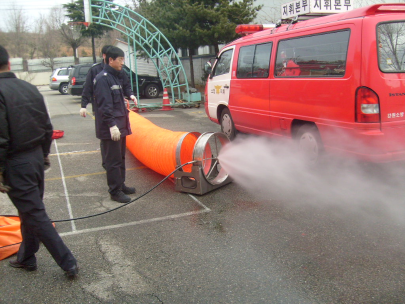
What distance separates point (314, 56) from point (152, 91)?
14.7 m

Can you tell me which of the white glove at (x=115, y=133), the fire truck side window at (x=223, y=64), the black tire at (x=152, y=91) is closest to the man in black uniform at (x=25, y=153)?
the white glove at (x=115, y=133)

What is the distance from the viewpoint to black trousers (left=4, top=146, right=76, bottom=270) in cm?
274

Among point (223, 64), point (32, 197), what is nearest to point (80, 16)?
point (223, 64)

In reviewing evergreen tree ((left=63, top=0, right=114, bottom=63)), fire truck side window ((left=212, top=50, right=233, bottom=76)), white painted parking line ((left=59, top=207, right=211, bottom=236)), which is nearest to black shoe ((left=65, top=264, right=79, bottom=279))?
white painted parking line ((left=59, top=207, right=211, bottom=236))

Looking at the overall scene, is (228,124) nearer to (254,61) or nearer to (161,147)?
(254,61)

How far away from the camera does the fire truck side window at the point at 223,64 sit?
25.4ft

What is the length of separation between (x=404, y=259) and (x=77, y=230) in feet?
10.3

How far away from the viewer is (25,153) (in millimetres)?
2789

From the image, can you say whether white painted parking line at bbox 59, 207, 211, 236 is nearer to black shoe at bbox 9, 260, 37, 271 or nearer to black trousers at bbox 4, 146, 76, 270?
black shoe at bbox 9, 260, 37, 271

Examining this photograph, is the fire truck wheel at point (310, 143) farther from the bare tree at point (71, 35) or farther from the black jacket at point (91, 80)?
the bare tree at point (71, 35)

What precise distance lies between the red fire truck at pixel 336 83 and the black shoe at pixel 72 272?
3.58 meters

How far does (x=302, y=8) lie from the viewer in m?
6.28

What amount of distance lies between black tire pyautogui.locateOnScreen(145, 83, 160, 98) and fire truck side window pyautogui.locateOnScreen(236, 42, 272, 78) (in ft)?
40.8

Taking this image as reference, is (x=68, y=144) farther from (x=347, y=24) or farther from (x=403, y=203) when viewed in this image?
(x=403, y=203)
